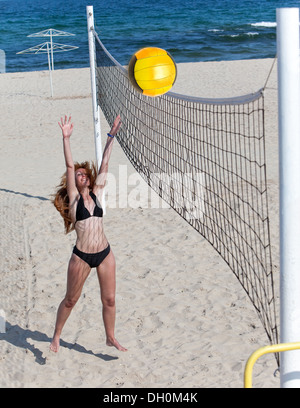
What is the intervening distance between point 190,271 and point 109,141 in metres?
2.14

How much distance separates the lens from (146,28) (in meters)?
46.2

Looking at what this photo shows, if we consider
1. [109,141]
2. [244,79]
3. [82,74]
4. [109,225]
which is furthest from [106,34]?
[109,141]

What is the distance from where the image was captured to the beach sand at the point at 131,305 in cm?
468

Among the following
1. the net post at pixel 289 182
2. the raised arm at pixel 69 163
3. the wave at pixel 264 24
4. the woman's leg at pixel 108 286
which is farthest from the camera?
the wave at pixel 264 24

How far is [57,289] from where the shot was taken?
6.12m

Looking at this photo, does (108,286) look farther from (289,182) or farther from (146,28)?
(146,28)

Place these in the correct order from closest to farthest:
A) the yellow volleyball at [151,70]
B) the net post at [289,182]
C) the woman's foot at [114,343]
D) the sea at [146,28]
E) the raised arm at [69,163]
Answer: the net post at [289,182], the raised arm at [69,163], the woman's foot at [114,343], the yellow volleyball at [151,70], the sea at [146,28]

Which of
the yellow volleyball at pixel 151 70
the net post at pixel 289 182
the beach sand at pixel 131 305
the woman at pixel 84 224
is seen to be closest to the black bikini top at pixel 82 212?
the woman at pixel 84 224

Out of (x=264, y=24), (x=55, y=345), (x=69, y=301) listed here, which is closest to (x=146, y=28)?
(x=264, y=24)

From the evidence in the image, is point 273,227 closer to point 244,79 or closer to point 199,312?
point 199,312

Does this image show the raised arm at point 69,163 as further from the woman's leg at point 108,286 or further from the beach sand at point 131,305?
the beach sand at point 131,305

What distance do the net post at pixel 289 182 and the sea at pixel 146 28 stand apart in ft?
89.1

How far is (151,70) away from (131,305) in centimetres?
215

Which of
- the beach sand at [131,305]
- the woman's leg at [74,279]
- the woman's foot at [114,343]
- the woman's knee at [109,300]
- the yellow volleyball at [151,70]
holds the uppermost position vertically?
the yellow volleyball at [151,70]
